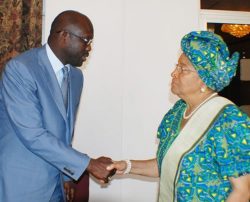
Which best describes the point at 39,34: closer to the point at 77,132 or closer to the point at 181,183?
the point at 77,132

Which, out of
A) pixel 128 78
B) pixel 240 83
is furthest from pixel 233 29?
pixel 128 78

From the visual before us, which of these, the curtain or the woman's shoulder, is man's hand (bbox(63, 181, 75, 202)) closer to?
the woman's shoulder

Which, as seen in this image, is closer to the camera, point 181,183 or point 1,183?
point 181,183

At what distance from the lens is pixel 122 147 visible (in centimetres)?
328

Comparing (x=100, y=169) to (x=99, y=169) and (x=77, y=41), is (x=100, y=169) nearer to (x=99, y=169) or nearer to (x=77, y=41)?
Result: (x=99, y=169)

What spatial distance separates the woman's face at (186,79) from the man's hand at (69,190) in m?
0.95

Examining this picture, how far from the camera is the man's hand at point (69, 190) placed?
7.29 ft

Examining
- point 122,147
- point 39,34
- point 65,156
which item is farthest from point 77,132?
point 65,156

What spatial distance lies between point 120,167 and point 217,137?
77 cm

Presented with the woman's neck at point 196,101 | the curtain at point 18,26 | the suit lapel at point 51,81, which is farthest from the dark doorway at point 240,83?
the suit lapel at point 51,81

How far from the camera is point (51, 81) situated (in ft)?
6.17

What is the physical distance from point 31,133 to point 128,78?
1.59 meters

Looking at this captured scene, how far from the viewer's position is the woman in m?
1.53

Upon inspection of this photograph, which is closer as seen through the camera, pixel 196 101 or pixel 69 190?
pixel 196 101
